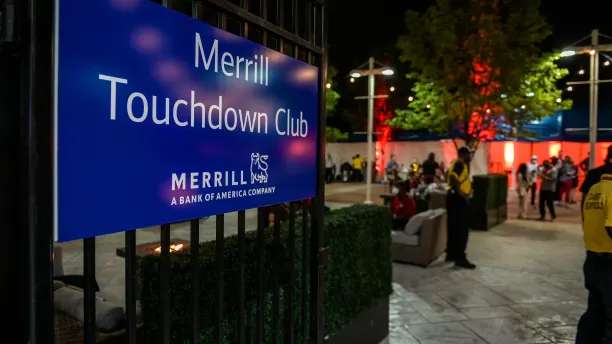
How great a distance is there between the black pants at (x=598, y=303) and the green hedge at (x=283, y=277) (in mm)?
1773

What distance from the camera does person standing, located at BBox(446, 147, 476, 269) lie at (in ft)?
26.2

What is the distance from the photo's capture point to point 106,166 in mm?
1521

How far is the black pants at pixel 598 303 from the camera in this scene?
3.81 meters

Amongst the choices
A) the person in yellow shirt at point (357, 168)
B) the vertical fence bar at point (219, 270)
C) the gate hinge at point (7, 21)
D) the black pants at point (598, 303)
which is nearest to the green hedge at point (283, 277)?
the vertical fence bar at point (219, 270)

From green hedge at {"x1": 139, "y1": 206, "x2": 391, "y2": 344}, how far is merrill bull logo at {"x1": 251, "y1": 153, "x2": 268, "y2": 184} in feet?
1.93

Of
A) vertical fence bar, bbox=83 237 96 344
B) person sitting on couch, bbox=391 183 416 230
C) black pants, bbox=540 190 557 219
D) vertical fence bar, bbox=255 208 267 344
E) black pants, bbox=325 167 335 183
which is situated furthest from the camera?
black pants, bbox=325 167 335 183

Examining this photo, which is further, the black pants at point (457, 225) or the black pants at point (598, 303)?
the black pants at point (457, 225)

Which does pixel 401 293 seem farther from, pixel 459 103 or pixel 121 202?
pixel 459 103

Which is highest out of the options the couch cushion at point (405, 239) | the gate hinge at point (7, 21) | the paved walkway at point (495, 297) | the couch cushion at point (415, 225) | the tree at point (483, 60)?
the tree at point (483, 60)

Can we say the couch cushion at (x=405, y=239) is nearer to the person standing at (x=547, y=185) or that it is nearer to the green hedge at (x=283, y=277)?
the green hedge at (x=283, y=277)

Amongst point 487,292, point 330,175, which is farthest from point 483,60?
point 330,175

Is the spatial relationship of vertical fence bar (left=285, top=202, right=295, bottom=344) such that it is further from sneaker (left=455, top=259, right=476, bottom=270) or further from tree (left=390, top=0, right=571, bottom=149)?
tree (left=390, top=0, right=571, bottom=149)

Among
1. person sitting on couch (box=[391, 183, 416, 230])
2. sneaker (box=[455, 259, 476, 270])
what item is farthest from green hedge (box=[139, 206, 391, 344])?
person sitting on couch (box=[391, 183, 416, 230])

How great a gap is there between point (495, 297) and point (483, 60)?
10.9 metres
